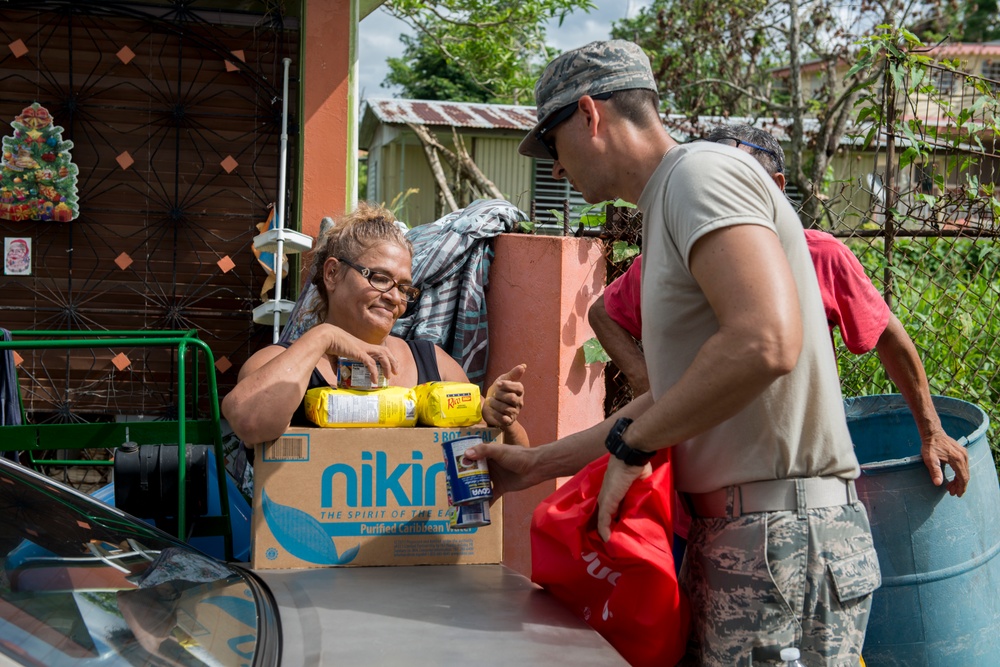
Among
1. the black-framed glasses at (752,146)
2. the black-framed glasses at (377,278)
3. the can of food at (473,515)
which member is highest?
the black-framed glasses at (752,146)

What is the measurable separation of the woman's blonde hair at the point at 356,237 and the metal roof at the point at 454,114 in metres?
12.3

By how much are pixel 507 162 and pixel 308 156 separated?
471 inches

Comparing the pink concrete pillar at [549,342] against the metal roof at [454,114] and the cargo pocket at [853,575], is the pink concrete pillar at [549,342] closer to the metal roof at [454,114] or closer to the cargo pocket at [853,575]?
A: the cargo pocket at [853,575]

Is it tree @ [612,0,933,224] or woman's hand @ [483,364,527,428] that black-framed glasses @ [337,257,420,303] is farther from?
tree @ [612,0,933,224]

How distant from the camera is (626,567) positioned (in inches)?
75.2

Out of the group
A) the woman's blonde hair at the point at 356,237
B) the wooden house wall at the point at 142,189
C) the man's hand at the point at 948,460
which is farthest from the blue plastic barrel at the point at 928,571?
A: the wooden house wall at the point at 142,189

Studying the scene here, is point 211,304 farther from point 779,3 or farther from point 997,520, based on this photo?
point 779,3

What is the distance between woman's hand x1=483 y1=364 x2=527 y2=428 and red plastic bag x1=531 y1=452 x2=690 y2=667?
0.49 metres

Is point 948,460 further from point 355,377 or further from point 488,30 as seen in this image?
point 488,30

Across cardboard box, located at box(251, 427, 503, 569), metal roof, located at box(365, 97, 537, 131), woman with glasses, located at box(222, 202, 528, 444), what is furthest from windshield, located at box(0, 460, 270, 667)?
metal roof, located at box(365, 97, 537, 131)

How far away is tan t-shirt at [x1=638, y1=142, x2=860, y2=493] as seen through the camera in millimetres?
1727

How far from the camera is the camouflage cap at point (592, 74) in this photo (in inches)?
74.6

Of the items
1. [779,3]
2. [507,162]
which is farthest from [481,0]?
[507,162]

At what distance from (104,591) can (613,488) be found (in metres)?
0.96
